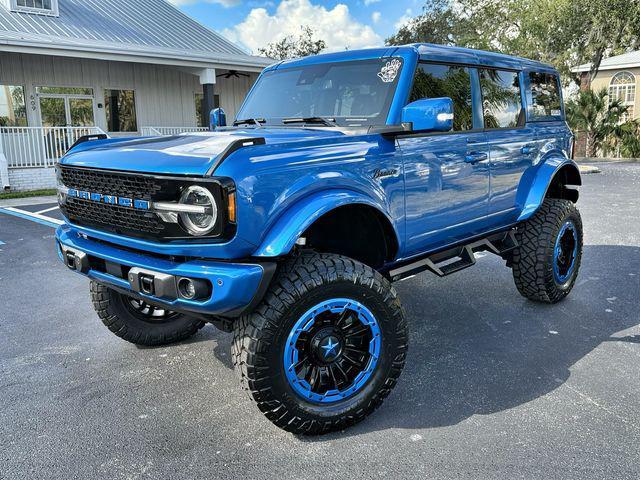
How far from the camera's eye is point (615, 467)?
98.6 inches

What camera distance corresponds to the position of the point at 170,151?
2.78 metres

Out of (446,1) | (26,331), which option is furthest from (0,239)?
(446,1)

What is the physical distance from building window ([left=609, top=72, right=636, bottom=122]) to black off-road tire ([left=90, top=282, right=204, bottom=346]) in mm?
27443

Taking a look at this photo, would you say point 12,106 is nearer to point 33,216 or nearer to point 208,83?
point 208,83

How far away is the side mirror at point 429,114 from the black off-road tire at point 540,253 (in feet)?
6.42

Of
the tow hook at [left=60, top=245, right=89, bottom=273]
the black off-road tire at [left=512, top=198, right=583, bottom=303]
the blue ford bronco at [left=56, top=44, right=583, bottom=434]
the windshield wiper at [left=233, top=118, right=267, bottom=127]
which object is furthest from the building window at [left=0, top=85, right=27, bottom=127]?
the black off-road tire at [left=512, top=198, right=583, bottom=303]

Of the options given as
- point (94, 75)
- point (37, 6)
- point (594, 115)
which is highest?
point (37, 6)

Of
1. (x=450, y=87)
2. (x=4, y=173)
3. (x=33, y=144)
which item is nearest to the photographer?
(x=450, y=87)

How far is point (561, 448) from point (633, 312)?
2.44m

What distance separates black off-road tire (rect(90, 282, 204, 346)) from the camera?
382 centimetres

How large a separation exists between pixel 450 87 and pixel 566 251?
86.2 inches

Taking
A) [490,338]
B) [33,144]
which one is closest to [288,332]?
[490,338]

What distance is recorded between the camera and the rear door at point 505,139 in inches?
165

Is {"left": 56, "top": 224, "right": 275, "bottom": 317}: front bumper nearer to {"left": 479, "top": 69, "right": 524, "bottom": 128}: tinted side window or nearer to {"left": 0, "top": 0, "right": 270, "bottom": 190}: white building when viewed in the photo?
{"left": 479, "top": 69, "right": 524, "bottom": 128}: tinted side window
